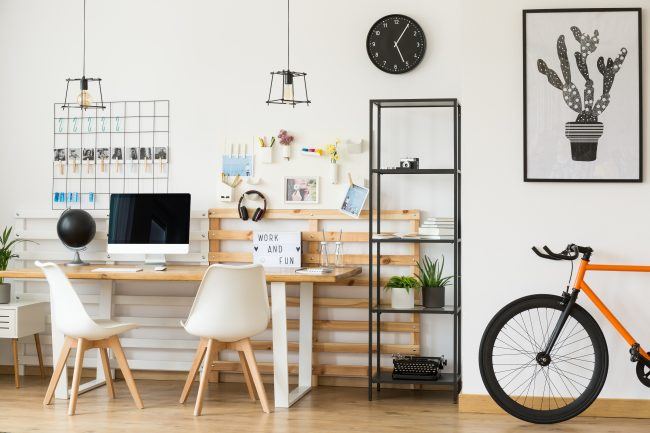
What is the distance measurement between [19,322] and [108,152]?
46.1 inches

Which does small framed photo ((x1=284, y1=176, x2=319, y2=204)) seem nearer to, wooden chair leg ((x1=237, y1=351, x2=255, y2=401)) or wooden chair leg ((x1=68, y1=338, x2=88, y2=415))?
wooden chair leg ((x1=237, y1=351, x2=255, y2=401))

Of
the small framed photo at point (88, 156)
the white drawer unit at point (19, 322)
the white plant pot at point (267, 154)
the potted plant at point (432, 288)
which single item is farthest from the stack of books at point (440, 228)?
the white drawer unit at point (19, 322)

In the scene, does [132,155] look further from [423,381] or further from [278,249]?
[423,381]

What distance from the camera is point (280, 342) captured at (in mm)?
4414

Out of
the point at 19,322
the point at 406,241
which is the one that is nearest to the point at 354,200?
the point at 406,241

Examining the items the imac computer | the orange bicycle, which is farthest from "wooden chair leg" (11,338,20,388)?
the orange bicycle

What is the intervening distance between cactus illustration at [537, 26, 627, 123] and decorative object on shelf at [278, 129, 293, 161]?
1649 mm

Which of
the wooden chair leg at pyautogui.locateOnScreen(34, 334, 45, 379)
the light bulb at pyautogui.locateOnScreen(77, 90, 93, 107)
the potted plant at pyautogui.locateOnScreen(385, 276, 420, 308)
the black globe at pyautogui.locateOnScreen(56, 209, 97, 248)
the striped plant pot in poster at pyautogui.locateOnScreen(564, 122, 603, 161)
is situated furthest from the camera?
the wooden chair leg at pyautogui.locateOnScreen(34, 334, 45, 379)

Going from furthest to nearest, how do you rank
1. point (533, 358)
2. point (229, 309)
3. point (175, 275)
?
point (175, 275) → point (533, 358) → point (229, 309)

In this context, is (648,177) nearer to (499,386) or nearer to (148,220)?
(499,386)

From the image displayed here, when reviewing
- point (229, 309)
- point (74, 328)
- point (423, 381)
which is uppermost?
point (229, 309)

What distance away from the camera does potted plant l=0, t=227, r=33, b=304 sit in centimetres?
516

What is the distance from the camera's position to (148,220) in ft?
16.7

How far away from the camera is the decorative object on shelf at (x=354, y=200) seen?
503 cm
